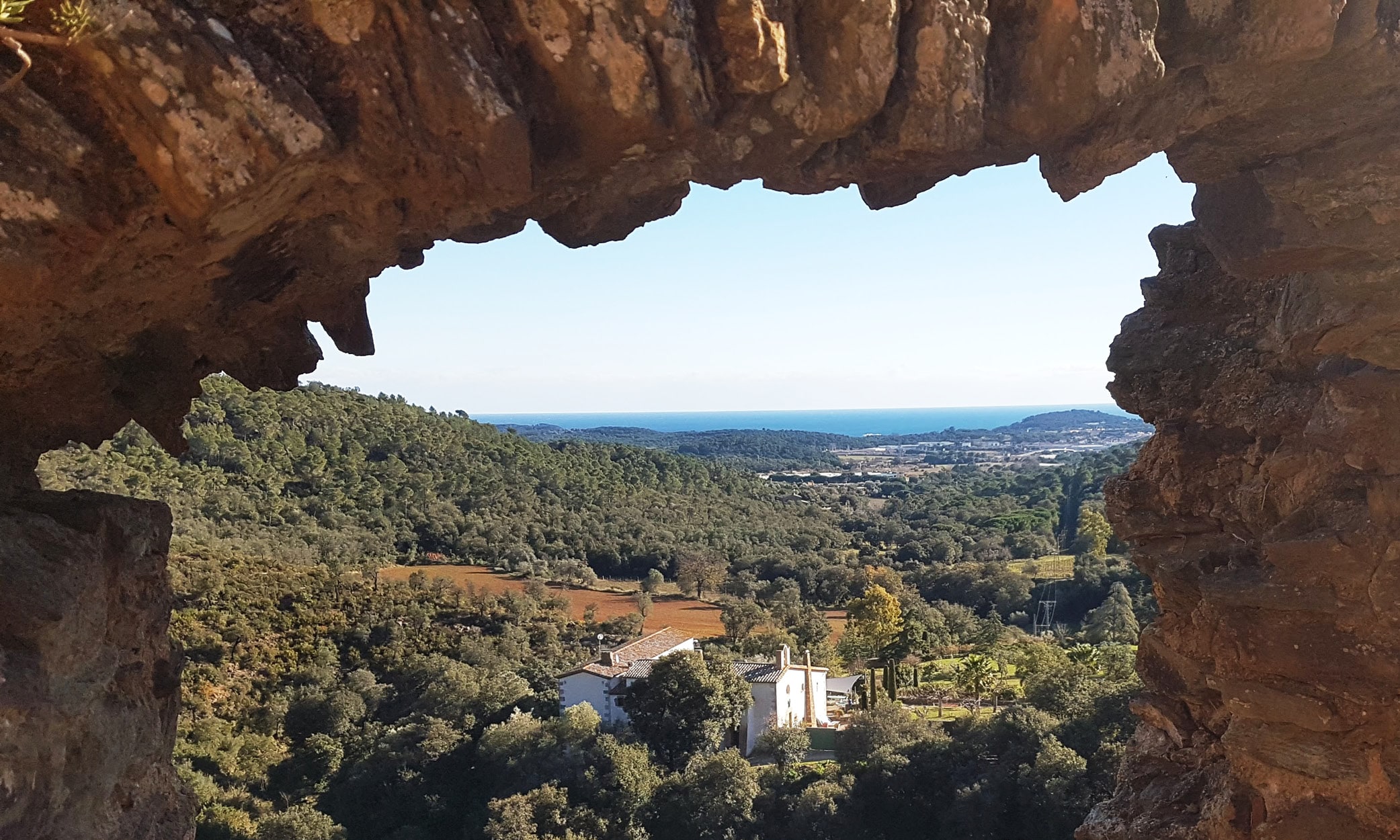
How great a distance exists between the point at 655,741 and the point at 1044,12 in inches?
1045

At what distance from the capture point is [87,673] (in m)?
4.28

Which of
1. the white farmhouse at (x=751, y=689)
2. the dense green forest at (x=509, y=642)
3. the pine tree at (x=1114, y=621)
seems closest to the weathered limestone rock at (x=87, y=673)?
the dense green forest at (x=509, y=642)

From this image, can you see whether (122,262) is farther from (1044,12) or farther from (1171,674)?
(1171,674)

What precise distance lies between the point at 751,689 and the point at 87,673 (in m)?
27.8

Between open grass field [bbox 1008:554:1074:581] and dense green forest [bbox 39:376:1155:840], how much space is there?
109 cm

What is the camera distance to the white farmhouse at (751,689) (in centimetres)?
3031

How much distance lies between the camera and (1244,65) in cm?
483

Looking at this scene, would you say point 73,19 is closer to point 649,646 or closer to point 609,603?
point 649,646

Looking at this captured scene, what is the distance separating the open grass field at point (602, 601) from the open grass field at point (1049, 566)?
61.8ft

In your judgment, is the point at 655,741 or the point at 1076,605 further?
the point at 1076,605

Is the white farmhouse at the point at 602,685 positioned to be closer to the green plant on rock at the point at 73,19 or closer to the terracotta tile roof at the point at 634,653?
the terracotta tile roof at the point at 634,653

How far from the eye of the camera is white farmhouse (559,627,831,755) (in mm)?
30312

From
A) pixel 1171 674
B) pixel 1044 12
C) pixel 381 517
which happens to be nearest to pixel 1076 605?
pixel 381 517

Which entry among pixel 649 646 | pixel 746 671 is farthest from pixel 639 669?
pixel 649 646
